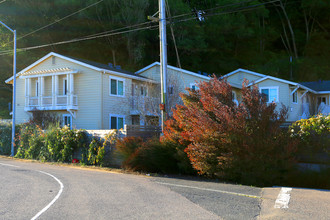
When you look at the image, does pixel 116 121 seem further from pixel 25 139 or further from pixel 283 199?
pixel 283 199

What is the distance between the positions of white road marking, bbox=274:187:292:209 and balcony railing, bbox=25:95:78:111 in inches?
815

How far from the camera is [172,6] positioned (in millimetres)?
40781

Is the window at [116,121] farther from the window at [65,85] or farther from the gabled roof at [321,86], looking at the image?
the gabled roof at [321,86]

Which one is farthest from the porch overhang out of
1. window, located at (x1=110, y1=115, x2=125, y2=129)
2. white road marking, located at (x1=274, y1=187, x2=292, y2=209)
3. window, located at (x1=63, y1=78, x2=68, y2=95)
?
white road marking, located at (x1=274, y1=187, x2=292, y2=209)

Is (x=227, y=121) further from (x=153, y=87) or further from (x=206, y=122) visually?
(x=153, y=87)

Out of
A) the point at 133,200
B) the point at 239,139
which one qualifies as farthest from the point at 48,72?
the point at 133,200

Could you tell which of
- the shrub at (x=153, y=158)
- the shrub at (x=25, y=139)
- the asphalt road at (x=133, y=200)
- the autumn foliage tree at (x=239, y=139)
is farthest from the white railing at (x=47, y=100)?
the autumn foliage tree at (x=239, y=139)

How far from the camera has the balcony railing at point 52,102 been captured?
91.1 feet

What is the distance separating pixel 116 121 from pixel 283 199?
68.2 ft

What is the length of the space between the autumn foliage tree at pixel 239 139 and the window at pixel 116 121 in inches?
607

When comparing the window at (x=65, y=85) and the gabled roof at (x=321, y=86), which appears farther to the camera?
the gabled roof at (x=321, y=86)

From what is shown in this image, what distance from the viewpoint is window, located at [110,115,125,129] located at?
28.1 metres

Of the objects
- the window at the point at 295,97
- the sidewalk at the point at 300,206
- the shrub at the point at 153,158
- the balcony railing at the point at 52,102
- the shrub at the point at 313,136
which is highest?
the window at the point at 295,97

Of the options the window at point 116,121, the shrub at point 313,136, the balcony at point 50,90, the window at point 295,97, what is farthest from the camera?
the window at point 295,97
